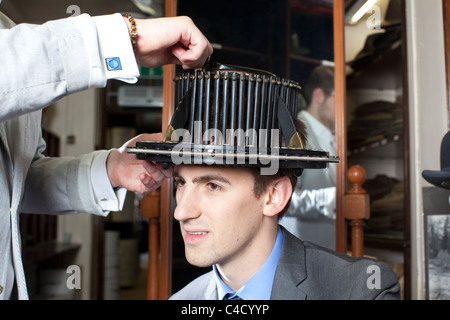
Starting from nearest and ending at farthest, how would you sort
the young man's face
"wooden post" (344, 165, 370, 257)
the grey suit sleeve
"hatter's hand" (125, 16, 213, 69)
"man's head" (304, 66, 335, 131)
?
the grey suit sleeve, "hatter's hand" (125, 16, 213, 69), the young man's face, "wooden post" (344, 165, 370, 257), "man's head" (304, 66, 335, 131)

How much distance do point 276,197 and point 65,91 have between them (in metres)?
0.55

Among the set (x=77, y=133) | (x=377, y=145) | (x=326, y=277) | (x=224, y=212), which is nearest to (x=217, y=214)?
(x=224, y=212)

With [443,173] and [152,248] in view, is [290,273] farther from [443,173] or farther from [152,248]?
[152,248]

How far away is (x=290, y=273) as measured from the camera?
1.04 metres

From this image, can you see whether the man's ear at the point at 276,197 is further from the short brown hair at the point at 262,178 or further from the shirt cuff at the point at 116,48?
the shirt cuff at the point at 116,48

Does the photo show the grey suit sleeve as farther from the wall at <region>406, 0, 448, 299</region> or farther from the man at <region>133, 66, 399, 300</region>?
the wall at <region>406, 0, 448, 299</region>

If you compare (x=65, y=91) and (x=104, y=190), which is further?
(x=104, y=190)

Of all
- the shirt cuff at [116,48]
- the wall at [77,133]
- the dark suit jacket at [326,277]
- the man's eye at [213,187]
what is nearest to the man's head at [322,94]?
the dark suit jacket at [326,277]

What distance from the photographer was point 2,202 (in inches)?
36.8

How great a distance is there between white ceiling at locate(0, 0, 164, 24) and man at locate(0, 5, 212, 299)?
31cm

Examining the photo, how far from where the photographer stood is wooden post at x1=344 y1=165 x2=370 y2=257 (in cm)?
165

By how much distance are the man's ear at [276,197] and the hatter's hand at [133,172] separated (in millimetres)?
233

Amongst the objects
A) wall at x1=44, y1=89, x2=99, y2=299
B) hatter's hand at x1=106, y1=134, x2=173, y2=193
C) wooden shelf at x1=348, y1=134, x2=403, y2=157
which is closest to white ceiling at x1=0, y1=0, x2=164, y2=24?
hatter's hand at x1=106, y1=134, x2=173, y2=193
